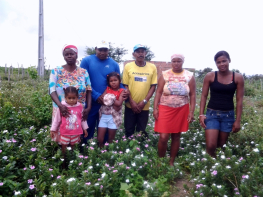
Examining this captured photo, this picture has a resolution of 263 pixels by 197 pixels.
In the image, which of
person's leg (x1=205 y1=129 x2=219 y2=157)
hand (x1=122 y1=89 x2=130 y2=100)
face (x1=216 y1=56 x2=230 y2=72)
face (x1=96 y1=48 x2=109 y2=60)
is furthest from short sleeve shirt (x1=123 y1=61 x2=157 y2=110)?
person's leg (x1=205 y1=129 x2=219 y2=157)

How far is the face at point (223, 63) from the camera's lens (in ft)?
11.3

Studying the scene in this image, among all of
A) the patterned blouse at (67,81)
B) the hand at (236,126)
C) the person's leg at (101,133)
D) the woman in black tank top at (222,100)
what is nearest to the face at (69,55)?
the patterned blouse at (67,81)

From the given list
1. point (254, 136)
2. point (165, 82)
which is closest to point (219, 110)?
point (165, 82)

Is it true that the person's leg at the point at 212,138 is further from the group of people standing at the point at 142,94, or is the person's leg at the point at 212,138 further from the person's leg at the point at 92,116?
the person's leg at the point at 92,116

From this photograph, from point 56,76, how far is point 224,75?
8.39ft

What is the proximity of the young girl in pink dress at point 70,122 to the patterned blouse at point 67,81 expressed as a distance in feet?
0.41

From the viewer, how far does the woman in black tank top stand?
3.46 meters

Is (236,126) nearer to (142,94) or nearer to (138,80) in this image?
(142,94)

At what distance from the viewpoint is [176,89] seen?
3.52m

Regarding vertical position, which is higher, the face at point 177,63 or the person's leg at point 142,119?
the face at point 177,63

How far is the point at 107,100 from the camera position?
3.82m

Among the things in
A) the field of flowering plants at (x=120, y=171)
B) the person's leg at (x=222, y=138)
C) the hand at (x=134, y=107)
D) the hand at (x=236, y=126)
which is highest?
the hand at (x=134, y=107)

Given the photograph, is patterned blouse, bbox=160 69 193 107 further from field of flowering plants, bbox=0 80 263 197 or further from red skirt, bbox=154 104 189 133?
field of flowering plants, bbox=0 80 263 197

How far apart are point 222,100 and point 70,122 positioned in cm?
231
